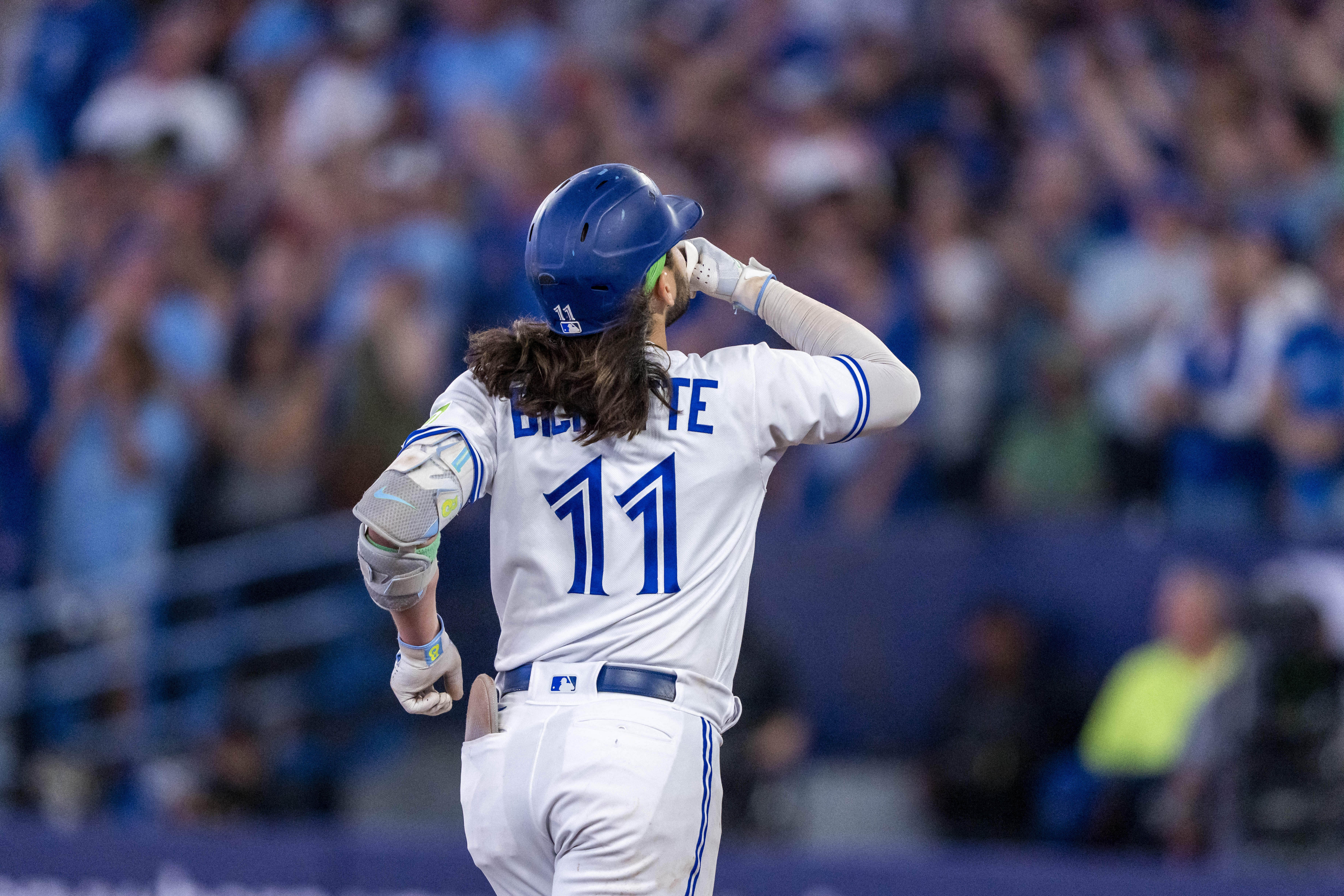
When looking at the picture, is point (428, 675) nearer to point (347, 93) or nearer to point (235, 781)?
point (235, 781)

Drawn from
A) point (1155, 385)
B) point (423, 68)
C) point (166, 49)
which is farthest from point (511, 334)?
point (166, 49)

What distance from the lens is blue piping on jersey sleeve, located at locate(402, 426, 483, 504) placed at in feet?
9.85

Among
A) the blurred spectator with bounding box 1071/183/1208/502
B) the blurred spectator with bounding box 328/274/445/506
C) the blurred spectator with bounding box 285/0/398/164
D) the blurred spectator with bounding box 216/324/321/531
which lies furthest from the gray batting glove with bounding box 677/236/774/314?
the blurred spectator with bounding box 285/0/398/164

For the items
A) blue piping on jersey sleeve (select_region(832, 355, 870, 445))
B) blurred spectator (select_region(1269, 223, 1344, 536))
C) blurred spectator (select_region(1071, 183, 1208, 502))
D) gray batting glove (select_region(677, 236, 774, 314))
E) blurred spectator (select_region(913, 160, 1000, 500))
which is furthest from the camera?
blurred spectator (select_region(913, 160, 1000, 500))

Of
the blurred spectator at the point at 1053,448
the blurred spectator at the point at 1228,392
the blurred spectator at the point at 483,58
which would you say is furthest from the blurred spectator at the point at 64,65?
the blurred spectator at the point at 1228,392

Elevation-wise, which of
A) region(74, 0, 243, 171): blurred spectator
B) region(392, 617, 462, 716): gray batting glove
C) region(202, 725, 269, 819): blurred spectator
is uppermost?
region(74, 0, 243, 171): blurred spectator

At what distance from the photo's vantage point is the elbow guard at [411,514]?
9.39 feet

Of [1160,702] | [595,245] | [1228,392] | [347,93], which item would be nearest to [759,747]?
[1160,702]

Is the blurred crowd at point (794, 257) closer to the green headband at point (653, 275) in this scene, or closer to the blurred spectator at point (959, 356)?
the blurred spectator at point (959, 356)

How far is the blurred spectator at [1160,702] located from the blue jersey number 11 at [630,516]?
3.87 metres

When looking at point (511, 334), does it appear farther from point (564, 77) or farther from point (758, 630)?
point (564, 77)

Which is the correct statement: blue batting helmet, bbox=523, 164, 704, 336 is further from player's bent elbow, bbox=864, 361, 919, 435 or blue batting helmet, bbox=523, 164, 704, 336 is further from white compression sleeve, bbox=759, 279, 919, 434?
player's bent elbow, bbox=864, 361, 919, 435

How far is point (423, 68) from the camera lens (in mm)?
9781

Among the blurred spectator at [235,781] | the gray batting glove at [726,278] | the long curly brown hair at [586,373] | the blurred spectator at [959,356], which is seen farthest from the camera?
the blurred spectator at [235,781]
